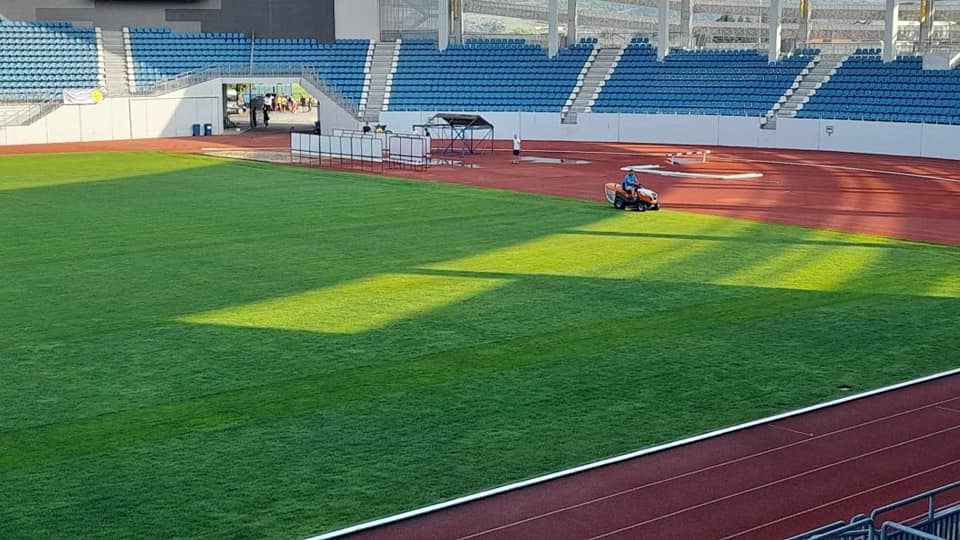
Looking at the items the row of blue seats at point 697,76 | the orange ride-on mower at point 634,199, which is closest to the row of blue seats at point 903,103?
the row of blue seats at point 697,76

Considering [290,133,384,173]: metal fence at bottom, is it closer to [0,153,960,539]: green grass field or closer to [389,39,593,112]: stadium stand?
[0,153,960,539]: green grass field

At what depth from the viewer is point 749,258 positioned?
25297 millimetres

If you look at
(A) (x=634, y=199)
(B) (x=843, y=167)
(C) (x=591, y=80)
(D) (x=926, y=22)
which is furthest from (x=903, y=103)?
(A) (x=634, y=199)

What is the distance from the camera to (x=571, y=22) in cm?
6594

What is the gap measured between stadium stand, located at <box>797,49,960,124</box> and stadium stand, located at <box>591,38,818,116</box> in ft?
8.21

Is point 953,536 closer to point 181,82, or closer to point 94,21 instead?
point 181,82

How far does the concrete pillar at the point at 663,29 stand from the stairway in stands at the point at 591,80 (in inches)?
102

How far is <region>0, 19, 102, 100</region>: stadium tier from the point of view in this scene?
5922cm

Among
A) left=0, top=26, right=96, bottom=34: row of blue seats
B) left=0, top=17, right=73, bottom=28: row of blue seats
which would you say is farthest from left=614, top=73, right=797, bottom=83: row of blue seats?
left=0, top=17, right=73, bottom=28: row of blue seats

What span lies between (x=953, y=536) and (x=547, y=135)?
51.9m

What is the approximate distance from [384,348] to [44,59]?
165 ft

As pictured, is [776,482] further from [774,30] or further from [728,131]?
[774,30]

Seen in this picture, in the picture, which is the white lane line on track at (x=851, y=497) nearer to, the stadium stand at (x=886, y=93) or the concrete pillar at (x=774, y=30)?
the stadium stand at (x=886, y=93)

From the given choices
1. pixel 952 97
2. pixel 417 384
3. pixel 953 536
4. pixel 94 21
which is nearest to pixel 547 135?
pixel 952 97
